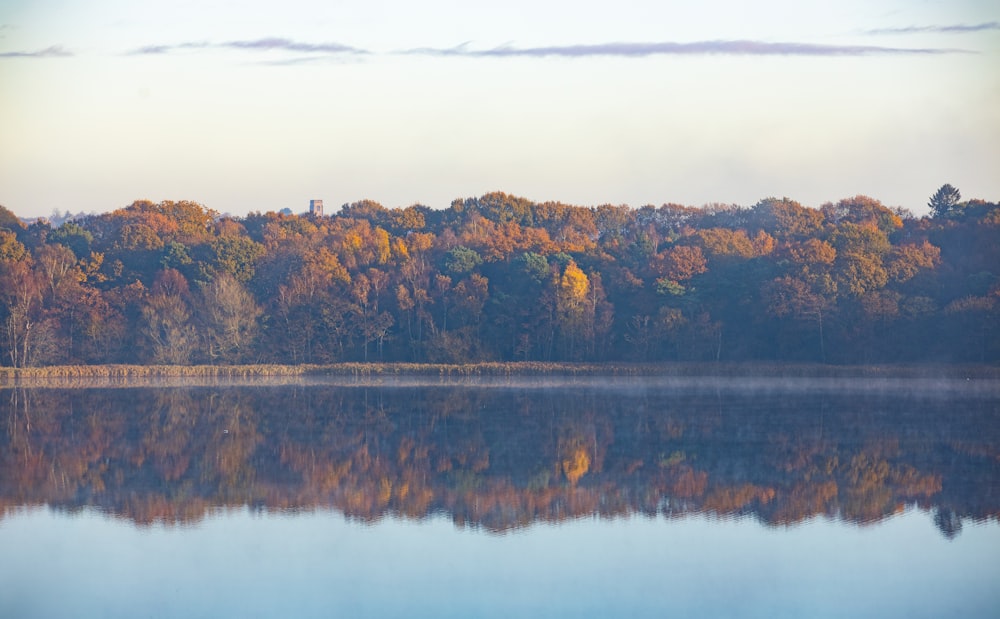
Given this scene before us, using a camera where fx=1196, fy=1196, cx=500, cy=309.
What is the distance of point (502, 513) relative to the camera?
16828mm

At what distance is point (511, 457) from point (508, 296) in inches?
1195

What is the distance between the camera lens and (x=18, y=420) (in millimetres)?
28969

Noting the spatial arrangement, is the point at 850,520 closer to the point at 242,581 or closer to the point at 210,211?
the point at 242,581

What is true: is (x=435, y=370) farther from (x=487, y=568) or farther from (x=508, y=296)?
(x=487, y=568)

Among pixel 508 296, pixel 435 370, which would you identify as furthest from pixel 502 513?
pixel 508 296

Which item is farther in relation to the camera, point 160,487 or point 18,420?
point 18,420

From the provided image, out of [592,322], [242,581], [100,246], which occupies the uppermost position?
[100,246]

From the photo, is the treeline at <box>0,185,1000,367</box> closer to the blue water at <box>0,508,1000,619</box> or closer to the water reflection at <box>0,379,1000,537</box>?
the water reflection at <box>0,379,1000,537</box>

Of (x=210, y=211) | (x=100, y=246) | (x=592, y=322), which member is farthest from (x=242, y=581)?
(x=210, y=211)

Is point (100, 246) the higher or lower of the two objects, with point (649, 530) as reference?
higher

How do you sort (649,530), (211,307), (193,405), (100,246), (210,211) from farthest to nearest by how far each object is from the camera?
(210,211)
(100,246)
(211,307)
(193,405)
(649,530)

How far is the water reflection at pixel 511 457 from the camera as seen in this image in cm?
1745

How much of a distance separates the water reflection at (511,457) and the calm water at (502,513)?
0.26 feet

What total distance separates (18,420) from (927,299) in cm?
3321
